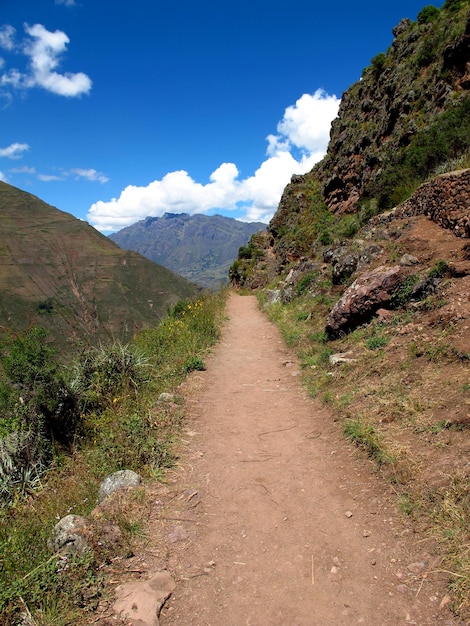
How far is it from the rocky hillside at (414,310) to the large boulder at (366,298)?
0.08 ft

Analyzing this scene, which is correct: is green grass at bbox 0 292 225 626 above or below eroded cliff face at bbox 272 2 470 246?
below

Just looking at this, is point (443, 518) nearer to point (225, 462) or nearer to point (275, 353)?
point (225, 462)

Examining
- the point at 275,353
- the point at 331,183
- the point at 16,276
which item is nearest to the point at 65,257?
the point at 16,276

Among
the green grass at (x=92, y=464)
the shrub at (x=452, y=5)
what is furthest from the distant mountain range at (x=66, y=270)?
the green grass at (x=92, y=464)

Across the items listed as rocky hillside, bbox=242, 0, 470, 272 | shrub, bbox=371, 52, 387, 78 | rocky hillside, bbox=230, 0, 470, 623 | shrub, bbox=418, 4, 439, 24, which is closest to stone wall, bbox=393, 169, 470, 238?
rocky hillside, bbox=230, 0, 470, 623

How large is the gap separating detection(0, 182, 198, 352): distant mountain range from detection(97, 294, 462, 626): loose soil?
9720 cm

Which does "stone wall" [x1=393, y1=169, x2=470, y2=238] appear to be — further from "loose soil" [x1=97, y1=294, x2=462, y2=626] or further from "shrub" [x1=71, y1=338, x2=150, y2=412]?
"shrub" [x1=71, y1=338, x2=150, y2=412]

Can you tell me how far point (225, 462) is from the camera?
493 cm

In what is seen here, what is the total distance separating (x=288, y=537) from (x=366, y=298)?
569 centimetres

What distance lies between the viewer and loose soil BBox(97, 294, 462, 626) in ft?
9.16

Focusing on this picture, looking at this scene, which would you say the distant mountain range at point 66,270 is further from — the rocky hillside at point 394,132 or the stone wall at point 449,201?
the stone wall at point 449,201

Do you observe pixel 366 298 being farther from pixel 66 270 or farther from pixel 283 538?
pixel 66 270

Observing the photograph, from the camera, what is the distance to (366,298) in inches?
318

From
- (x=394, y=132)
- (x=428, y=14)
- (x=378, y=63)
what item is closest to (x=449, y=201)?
(x=394, y=132)
